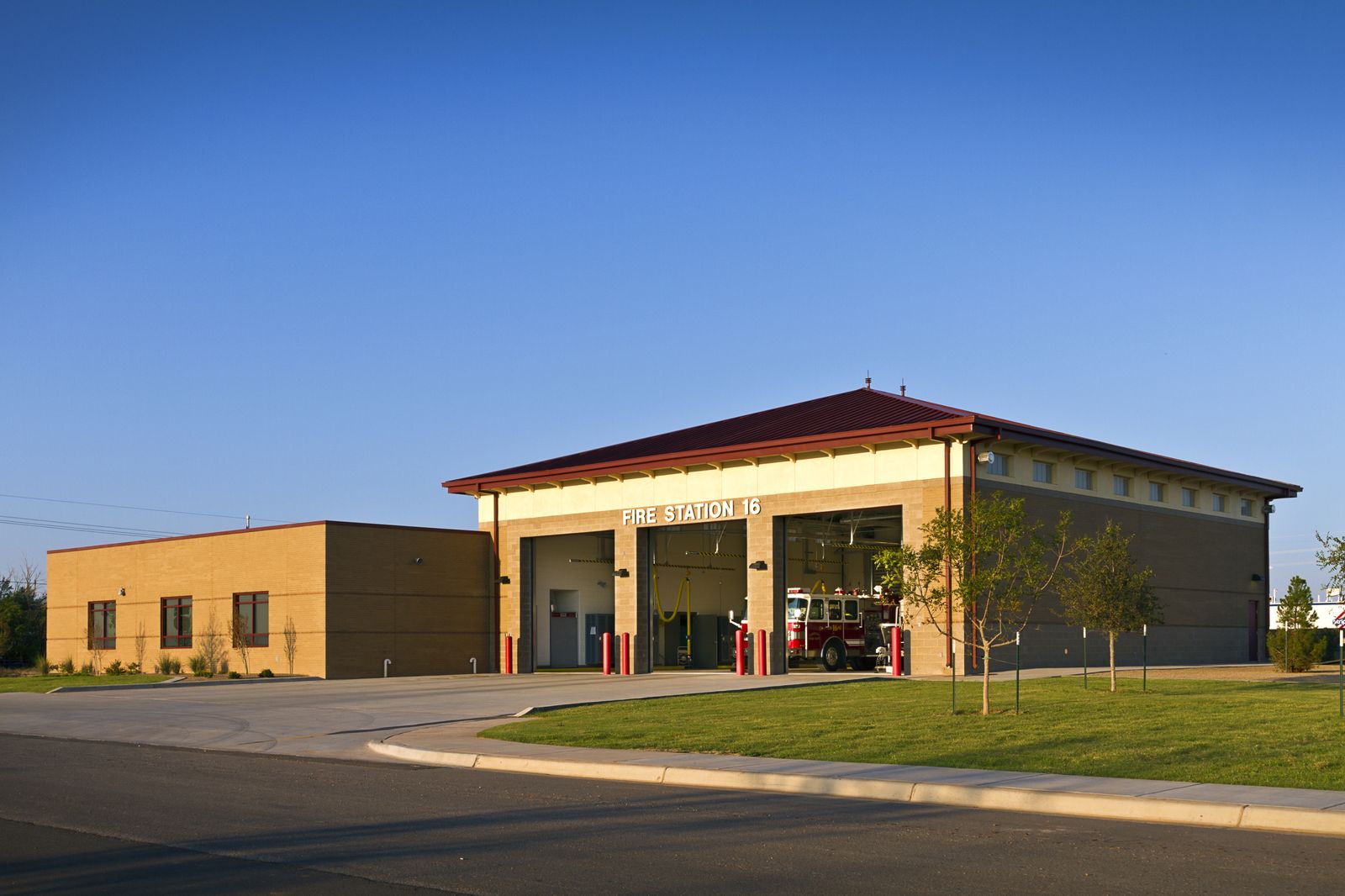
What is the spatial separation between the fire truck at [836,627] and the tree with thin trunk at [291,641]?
15.9m

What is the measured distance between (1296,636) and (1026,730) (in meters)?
24.1

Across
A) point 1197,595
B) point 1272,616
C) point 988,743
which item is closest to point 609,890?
point 988,743

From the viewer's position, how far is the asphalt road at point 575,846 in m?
9.20

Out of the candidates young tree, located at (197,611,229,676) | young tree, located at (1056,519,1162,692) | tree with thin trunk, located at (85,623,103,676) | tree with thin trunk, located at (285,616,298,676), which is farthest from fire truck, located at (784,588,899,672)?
tree with thin trunk, located at (85,623,103,676)

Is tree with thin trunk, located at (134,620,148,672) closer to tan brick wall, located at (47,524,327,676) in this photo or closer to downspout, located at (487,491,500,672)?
tan brick wall, located at (47,524,327,676)

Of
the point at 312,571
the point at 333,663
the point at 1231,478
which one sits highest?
the point at 1231,478

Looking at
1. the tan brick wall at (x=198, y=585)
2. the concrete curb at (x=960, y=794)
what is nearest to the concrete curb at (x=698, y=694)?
the concrete curb at (x=960, y=794)

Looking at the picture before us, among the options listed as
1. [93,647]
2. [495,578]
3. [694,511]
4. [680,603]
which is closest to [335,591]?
[495,578]

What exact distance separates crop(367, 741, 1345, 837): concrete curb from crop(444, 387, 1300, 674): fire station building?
65.8ft

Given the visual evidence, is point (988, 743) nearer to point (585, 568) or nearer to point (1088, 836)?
point (1088, 836)

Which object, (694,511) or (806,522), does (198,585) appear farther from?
(806,522)

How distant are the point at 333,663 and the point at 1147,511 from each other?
84.9 ft

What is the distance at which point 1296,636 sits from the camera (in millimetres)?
39469

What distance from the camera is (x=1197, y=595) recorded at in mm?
45344
